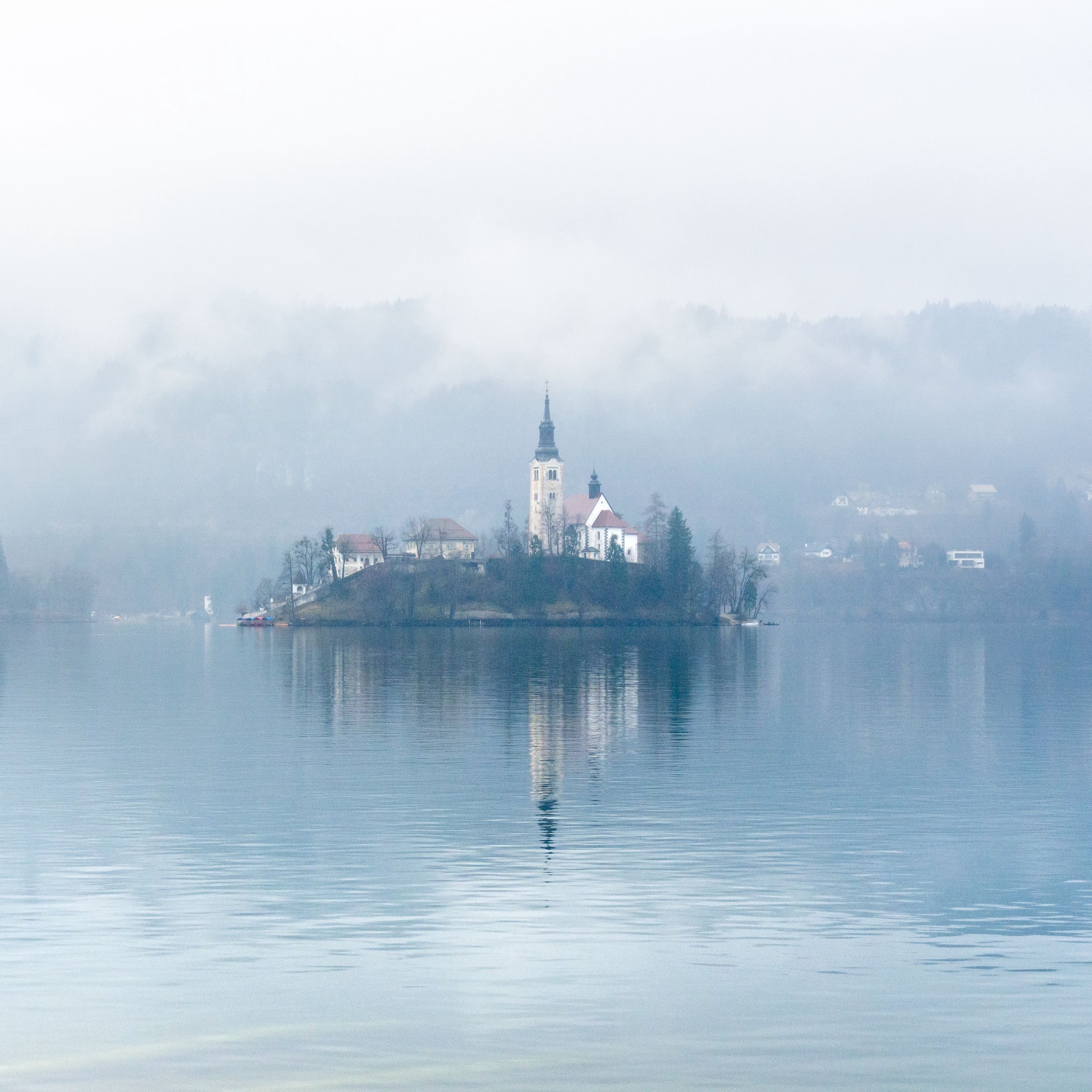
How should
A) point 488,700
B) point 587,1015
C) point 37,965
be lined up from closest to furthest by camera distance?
point 587,1015 < point 37,965 < point 488,700

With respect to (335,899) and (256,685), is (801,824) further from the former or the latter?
(256,685)

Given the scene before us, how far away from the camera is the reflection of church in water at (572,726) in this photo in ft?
152

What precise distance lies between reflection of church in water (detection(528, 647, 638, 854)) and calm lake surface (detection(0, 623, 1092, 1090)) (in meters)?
0.40

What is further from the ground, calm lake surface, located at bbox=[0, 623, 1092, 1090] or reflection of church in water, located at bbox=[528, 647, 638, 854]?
calm lake surface, located at bbox=[0, 623, 1092, 1090]

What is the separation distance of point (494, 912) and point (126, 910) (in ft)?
23.3

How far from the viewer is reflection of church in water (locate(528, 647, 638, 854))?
152 feet

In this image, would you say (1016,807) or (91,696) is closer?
(1016,807)

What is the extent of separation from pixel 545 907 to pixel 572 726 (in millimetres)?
39539

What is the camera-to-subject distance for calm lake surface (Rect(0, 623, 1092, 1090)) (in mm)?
19844

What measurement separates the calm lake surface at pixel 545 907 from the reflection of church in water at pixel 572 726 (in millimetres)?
400

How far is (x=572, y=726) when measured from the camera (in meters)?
68.2

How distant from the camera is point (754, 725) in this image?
69.2 meters

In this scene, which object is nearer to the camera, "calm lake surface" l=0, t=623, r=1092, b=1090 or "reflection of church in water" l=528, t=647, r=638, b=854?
"calm lake surface" l=0, t=623, r=1092, b=1090

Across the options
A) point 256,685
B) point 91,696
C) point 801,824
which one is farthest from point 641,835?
point 256,685
